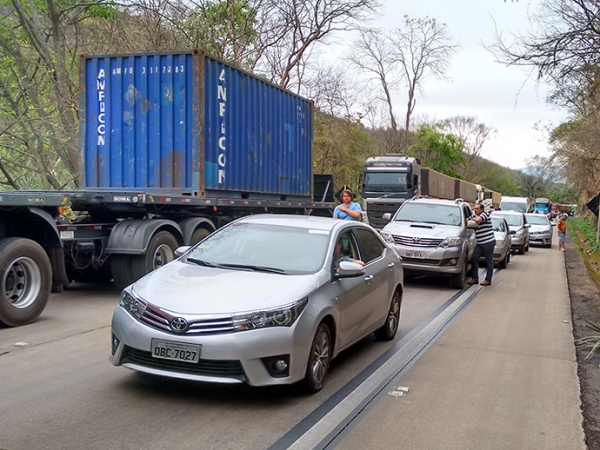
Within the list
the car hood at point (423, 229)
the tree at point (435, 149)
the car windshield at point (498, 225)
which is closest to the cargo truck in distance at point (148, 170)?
the car hood at point (423, 229)

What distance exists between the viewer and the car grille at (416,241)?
42.9 feet

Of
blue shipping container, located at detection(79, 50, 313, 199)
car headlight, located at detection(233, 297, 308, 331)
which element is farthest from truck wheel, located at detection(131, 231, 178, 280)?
car headlight, located at detection(233, 297, 308, 331)

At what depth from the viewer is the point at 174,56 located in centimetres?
1182

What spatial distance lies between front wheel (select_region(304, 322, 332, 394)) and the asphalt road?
4.5 inches

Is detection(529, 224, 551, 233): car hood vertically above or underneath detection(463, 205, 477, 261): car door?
underneath

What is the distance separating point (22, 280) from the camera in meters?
8.17

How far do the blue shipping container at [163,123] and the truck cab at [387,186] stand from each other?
15667 millimetres

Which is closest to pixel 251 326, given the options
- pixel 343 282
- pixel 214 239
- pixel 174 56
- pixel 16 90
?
pixel 343 282

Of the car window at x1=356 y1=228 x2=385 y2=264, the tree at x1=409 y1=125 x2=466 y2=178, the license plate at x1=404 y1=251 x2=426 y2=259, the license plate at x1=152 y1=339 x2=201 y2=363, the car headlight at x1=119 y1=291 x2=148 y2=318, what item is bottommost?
the license plate at x1=152 y1=339 x2=201 y2=363

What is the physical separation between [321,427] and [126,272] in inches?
252

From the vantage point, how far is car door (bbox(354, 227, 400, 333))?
686 cm

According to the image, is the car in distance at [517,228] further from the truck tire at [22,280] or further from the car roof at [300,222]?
the truck tire at [22,280]

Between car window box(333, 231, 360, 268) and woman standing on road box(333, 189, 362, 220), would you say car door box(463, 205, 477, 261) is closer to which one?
woman standing on road box(333, 189, 362, 220)

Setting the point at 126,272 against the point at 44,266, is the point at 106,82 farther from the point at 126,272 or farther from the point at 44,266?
the point at 44,266
